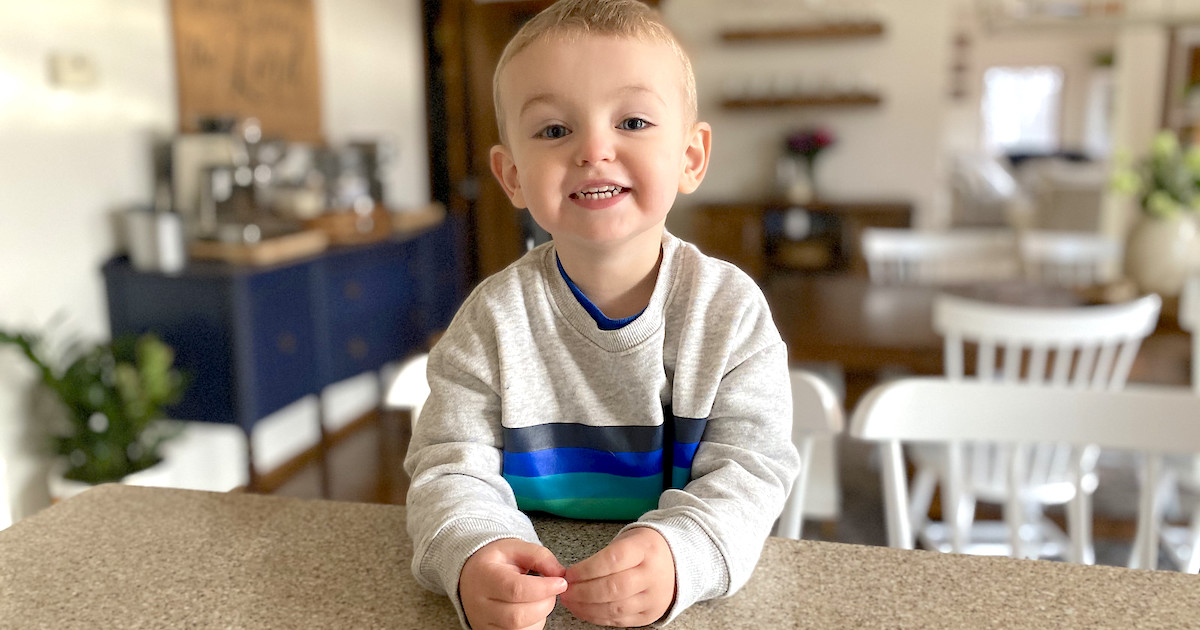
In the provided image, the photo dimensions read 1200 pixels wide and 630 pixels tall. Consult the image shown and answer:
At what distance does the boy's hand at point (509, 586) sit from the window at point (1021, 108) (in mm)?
13422

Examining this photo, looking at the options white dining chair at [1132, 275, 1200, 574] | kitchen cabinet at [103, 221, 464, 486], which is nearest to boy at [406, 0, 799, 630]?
white dining chair at [1132, 275, 1200, 574]

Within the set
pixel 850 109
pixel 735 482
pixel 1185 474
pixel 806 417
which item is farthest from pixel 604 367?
pixel 850 109

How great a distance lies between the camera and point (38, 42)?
229 cm

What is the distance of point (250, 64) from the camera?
10.4 feet

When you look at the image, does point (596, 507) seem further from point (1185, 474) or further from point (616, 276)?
point (1185, 474)

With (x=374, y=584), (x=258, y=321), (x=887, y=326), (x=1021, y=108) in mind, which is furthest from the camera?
(x=1021, y=108)

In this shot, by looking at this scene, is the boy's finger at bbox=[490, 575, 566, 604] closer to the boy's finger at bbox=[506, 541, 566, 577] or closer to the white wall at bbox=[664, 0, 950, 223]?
the boy's finger at bbox=[506, 541, 566, 577]

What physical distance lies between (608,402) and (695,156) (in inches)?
8.3

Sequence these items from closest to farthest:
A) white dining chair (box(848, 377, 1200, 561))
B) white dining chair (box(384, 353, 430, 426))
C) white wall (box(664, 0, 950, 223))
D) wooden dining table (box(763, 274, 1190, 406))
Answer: white dining chair (box(848, 377, 1200, 561))
white dining chair (box(384, 353, 430, 426))
wooden dining table (box(763, 274, 1190, 406))
white wall (box(664, 0, 950, 223))

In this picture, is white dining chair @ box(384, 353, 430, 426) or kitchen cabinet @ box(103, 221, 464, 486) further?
kitchen cabinet @ box(103, 221, 464, 486)

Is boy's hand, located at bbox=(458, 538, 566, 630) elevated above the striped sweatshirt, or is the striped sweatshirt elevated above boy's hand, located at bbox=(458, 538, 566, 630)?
the striped sweatshirt

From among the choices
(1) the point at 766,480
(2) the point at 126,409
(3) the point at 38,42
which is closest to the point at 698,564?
(1) the point at 766,480

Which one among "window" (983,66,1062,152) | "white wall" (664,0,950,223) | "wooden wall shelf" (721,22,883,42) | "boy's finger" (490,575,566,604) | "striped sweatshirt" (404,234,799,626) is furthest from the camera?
"window" (983,66,1062,152)

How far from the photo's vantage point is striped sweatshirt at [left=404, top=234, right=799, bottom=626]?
65cm
